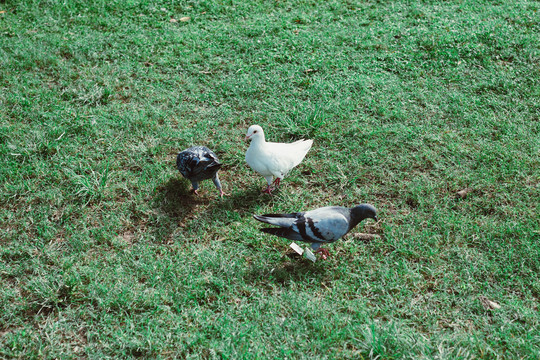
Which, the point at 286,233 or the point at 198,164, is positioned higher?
the point at 198,164

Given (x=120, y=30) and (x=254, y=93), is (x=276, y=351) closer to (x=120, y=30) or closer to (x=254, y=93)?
(x=254, y=93)

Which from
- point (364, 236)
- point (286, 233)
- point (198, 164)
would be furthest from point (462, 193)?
point (198, 164)

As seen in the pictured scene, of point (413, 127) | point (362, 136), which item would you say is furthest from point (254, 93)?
point (413, 127)

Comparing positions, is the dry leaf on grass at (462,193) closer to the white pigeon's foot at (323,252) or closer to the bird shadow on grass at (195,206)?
the white pigeon's foot at (323,252)

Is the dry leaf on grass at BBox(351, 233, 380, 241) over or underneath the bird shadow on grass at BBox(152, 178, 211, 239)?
over

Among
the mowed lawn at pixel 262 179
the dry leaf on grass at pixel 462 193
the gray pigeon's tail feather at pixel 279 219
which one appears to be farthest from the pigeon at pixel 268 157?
the dry leaf on grass at pixel 462 193

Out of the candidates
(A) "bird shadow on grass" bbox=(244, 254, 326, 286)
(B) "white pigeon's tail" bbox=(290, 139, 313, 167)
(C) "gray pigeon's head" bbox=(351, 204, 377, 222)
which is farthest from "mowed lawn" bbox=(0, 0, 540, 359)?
(C) "gray pigeon's head" bbox=(351, 204, 377, 222)

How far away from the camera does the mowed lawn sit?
120 inches

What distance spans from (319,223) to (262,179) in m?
1.13

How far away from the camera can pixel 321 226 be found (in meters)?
3.31

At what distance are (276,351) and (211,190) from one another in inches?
68.7

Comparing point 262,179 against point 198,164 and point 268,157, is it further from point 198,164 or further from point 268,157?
point 198,164

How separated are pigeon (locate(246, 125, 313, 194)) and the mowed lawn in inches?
11.0

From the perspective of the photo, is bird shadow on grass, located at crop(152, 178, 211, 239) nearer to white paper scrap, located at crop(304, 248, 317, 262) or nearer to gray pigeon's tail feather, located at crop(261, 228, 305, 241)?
gray pigeon's tail feather, located at crop(261, 228, 305, 241)
